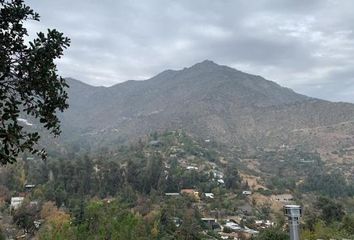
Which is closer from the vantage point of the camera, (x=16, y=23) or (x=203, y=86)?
(x=16, y=23)

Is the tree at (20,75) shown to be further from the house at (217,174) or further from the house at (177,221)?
the house at (217,174)

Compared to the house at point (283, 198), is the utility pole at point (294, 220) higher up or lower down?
higher up

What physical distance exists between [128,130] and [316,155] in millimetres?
68816

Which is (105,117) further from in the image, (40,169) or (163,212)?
(163,212)

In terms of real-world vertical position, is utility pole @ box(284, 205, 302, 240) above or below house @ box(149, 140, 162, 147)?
above

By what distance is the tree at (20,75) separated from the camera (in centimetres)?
369

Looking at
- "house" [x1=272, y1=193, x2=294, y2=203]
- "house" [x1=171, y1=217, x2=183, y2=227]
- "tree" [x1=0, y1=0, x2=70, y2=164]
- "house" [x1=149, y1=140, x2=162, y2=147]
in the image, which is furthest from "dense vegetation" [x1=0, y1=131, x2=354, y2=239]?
"tree" [x1=0, y1=0, x2=70, y2=164]

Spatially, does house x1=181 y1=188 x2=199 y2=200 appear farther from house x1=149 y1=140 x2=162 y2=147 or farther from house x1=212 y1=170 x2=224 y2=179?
house x1=149 y1=140 x2=162 y2=147

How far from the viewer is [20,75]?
3801 mm

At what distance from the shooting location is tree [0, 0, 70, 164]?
3690mm

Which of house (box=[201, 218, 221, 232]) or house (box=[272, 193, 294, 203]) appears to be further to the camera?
house (box=[272, 193, 294, 203])

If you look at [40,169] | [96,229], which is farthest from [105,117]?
[96,229]

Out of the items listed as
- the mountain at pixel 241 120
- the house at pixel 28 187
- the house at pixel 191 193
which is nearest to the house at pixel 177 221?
the house at pixel 191 193

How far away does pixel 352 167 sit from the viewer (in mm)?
82438
